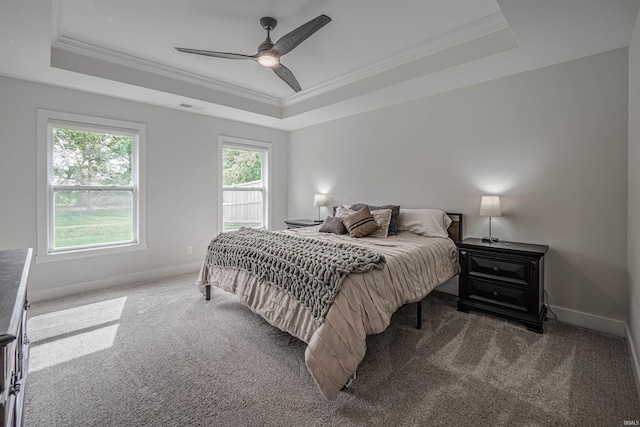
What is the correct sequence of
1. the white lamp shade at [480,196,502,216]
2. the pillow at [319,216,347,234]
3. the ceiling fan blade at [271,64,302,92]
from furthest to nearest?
the pillow at [319,216,347,234]
the white lamp shade at [480,196,502,216]
the ceiling fan blade at [271,64,302,92]

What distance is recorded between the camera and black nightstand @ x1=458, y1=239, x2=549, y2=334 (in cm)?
268

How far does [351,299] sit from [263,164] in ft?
13.7

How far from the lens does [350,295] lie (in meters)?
1.97

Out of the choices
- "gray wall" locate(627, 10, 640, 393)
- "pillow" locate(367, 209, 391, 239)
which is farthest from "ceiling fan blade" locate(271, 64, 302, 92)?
"gray wall" locate(627, 10, 640, 393)

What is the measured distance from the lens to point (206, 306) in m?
3.25

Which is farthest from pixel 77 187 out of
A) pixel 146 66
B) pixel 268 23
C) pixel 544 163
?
pixel 544 163

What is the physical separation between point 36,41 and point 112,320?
2.52 metres

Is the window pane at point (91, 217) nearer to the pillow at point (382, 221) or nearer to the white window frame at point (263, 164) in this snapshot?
the white window frame at point (263, 164)

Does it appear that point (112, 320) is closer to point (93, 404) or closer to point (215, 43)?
point (93, 404)

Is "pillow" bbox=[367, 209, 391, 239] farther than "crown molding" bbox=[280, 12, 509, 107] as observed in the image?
Yes

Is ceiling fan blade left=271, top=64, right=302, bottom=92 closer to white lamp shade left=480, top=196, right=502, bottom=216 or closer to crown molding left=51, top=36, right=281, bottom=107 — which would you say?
crown molding left=51, top=36, right=281, bottom=107

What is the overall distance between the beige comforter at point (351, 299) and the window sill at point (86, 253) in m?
1.50

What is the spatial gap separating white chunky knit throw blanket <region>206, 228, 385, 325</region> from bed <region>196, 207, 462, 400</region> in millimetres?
32

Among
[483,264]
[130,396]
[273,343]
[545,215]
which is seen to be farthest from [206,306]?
[545,215]
